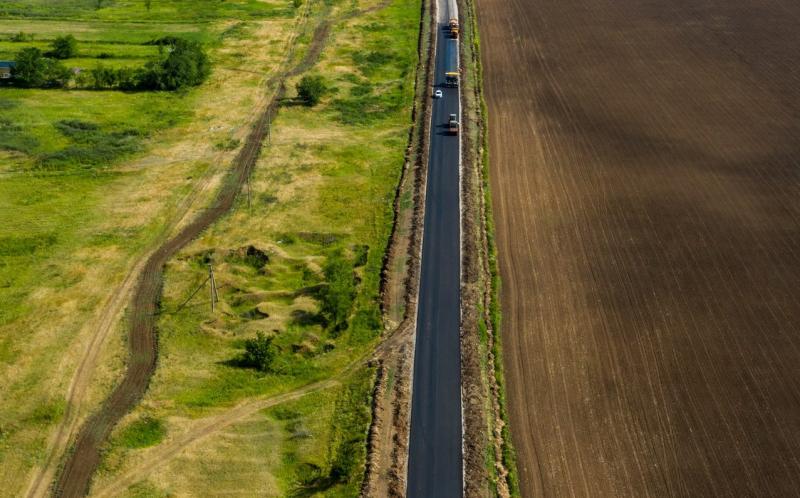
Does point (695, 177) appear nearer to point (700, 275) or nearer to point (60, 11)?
point (700, 275)

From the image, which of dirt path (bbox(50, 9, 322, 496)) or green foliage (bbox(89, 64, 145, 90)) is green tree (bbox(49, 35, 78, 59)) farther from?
dirt path (bbox(50, 9, 322, 496))

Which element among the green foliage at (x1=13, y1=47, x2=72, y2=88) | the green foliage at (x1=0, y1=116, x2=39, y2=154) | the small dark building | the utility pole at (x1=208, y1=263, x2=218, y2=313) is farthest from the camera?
the small dark building

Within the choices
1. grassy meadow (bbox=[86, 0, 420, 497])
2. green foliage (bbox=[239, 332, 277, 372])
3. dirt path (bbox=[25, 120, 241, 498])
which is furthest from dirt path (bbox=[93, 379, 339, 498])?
dirt path (bbox=[25, 120, 241, 498])

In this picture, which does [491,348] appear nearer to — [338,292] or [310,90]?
[338,292]

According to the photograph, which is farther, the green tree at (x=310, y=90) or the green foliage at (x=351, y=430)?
the green tree at (x=310, y=90)

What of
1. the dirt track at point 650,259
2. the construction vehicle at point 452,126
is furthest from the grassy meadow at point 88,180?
the dirt track at point 650,259

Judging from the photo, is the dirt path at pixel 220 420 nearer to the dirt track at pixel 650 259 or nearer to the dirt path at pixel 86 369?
the dirt path at pixel 86 369

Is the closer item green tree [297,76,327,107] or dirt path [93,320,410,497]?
dirt path [93,320,410,497]
